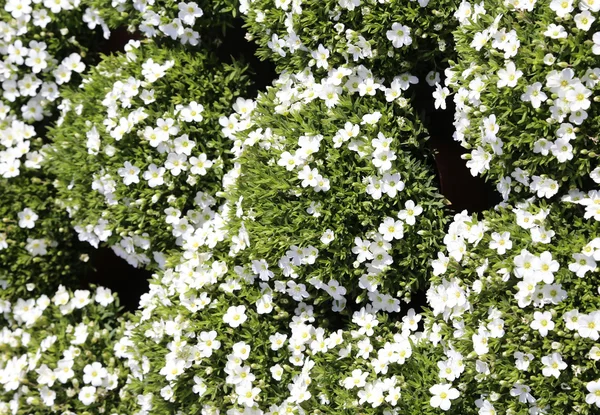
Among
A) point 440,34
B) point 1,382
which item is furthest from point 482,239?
point 1,382

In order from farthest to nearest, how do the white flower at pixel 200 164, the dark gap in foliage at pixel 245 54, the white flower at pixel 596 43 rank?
the dark gap in foliage at pixel 245 54 → the white flower at pixel 200 164 → the white flower at pixel 596 43

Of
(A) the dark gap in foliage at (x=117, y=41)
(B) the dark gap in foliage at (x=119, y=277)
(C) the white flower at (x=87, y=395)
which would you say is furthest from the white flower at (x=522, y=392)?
(A) the dark gap in foliage at (x=117, y=41)

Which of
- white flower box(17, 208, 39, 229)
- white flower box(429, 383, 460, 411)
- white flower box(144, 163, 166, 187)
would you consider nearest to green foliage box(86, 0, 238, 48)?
white flower box(144, 163, 166, 187)

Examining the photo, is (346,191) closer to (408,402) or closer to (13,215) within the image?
(408,402)

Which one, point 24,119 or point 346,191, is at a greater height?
point 24,119

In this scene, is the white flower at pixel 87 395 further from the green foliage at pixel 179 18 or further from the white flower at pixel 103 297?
the green foliage at pixel 179 18

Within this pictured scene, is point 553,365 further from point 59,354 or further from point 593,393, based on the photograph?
point 59,354
